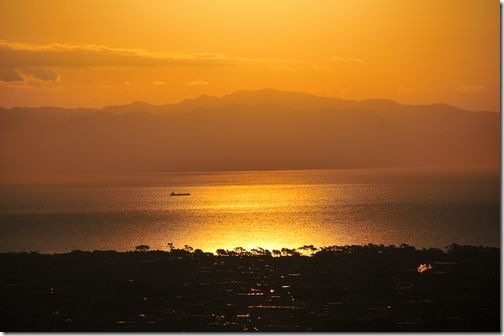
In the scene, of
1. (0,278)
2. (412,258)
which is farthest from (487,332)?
(0,278)

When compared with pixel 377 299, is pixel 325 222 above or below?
above

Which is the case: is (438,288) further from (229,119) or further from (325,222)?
(229,119)

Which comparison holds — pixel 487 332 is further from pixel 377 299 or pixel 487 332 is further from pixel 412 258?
pixel 412 258

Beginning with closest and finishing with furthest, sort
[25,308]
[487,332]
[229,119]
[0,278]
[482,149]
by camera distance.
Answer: [487,332] < [25,308] < [0,278] < [482,149] < [229,119]

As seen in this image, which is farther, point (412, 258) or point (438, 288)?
point (412, 258)

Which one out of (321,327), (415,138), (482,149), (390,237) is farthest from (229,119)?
(321,327)

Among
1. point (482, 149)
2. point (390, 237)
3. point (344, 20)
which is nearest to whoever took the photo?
point (344, 20)

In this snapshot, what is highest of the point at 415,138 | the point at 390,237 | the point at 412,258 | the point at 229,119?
the point at 229,119
